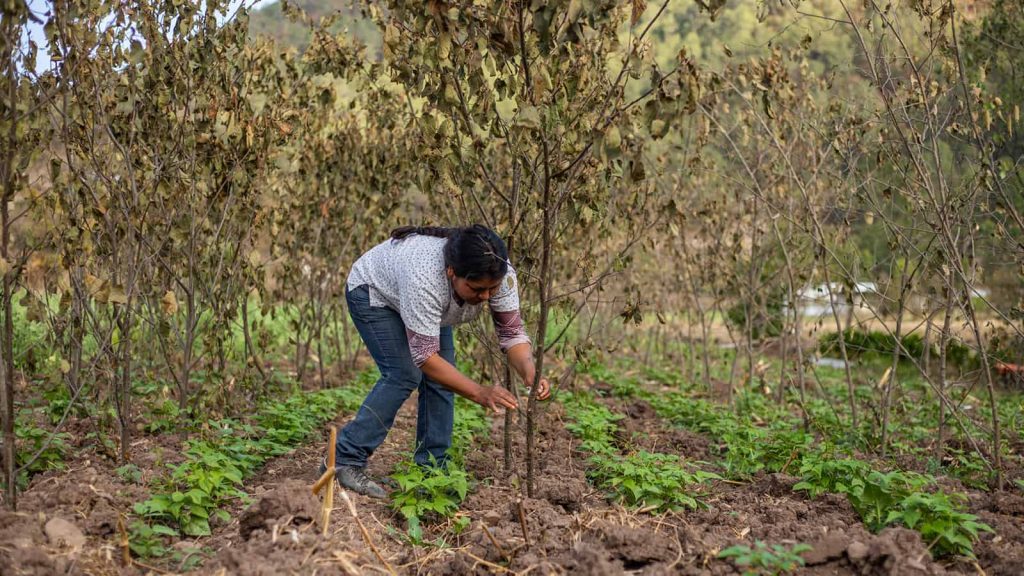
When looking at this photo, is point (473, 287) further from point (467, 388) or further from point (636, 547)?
point (636, 547)

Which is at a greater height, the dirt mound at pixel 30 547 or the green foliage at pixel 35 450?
the dirt mound at pixel 30 547

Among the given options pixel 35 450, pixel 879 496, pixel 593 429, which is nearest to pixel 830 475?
pixel 879 496

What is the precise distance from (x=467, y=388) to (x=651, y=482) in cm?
91

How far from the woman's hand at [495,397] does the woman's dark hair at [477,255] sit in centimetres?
46

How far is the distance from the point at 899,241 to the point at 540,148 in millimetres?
2233

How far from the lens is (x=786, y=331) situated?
7.30 m

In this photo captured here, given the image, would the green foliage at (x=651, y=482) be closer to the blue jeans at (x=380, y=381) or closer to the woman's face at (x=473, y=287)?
the blue jeans at (x=380, y=381)

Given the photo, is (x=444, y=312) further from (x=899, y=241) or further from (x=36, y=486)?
(x=899, y=241)

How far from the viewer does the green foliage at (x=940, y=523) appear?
307cm

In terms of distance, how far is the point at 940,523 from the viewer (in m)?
3.13

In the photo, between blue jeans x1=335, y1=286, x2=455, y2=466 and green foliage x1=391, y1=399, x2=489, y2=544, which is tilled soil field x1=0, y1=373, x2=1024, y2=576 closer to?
green foliage x1=391, y1=399, x2=489, y2=544

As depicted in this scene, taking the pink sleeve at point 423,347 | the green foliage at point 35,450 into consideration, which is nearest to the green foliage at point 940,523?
the pink sleeve at point 423,347

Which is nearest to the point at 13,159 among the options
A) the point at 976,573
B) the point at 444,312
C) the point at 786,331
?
the point at 444,312

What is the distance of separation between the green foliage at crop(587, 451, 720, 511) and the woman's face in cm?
97
